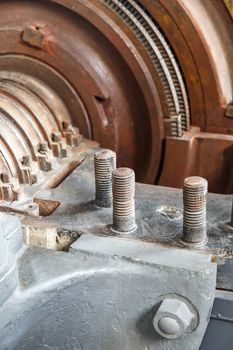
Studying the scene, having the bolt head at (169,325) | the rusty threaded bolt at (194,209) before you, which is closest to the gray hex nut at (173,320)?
the bolt head at (169,325)

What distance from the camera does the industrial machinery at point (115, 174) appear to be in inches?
38.4

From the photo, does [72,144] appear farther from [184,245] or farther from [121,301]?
[121,301]

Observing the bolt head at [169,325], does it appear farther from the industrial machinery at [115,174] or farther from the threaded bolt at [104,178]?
the threaded bolt at [104,178]

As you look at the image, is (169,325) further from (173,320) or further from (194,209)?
(194,209)

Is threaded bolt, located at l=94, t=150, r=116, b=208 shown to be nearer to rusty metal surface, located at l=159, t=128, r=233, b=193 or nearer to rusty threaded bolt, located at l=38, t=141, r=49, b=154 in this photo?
rusty threaded bolt, located at l=38, t=141, r=49, b=154

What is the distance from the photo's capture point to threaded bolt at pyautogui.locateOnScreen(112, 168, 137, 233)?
119 centimetres

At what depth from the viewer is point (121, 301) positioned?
1.00 metres

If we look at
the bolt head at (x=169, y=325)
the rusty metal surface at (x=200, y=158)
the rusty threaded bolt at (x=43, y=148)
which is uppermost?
the rusty threaded bolt at (x=43, y=148)

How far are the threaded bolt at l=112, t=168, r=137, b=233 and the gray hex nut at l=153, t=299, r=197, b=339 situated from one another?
11.7 inches

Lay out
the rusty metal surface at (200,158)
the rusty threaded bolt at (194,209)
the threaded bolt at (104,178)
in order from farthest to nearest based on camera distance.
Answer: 1. the rusty metal surface at (200,158)
2. the threaded bolt at (104,178)
3. the rusty threaded bolt at (194,209)

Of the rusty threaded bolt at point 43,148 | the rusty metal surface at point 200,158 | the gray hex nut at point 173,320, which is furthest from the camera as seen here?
the rusty metal surface at point 200,158

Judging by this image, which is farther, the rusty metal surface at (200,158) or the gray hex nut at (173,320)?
the rusty metal surface at (200,158)

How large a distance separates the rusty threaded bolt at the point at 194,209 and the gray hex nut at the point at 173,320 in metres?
0.25

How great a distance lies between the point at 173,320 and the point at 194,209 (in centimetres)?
29
